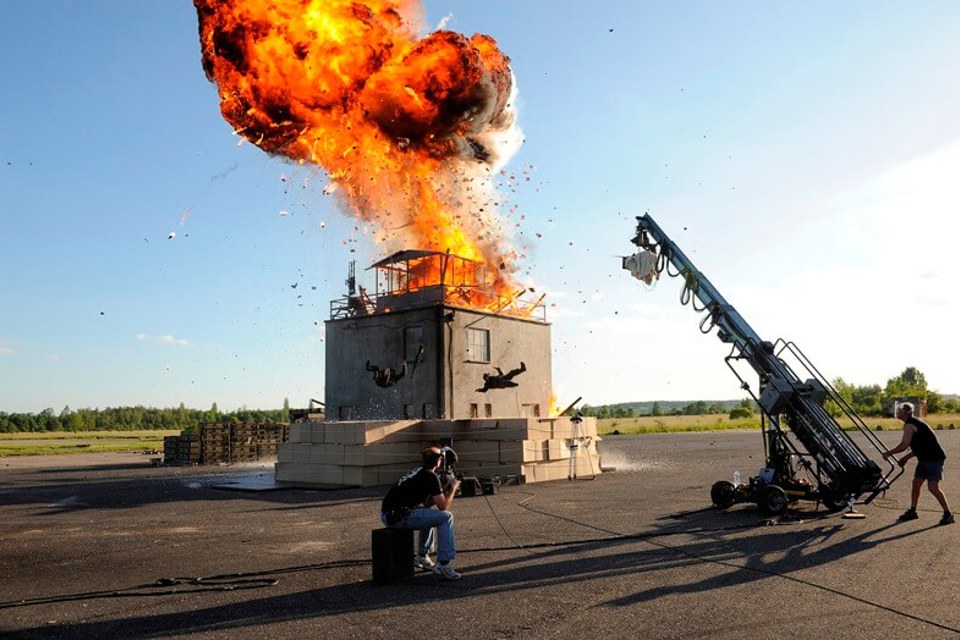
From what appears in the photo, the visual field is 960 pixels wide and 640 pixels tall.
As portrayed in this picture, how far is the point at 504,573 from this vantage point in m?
9.38

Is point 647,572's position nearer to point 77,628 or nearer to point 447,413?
point 77,628

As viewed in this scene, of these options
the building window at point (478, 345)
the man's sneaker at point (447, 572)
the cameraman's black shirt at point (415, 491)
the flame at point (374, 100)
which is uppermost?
the flame at point (374, 100)

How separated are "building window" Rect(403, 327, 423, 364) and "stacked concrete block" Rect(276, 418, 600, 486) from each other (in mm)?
3923

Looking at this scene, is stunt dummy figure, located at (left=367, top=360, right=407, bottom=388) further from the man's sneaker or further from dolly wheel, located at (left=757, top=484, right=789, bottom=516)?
the man's sneaker

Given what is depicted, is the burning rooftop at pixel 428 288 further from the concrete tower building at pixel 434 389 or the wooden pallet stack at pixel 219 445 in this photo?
the wooden pallet stack at pixel 219 445

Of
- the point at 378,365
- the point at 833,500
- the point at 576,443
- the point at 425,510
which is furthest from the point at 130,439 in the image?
the point at 425,510

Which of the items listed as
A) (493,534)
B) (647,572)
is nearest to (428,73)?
(493,534)

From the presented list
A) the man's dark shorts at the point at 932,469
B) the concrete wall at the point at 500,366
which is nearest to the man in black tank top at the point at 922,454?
the man's dark shorts at the point at 932,469

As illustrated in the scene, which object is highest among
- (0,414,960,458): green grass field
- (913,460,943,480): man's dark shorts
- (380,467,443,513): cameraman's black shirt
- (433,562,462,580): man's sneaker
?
(380,467,443,513): cameraman's black shirt

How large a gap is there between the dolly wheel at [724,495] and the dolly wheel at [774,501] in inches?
38.0

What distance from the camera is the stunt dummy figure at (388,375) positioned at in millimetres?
26969

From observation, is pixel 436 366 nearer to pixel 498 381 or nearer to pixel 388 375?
pixel 388 375

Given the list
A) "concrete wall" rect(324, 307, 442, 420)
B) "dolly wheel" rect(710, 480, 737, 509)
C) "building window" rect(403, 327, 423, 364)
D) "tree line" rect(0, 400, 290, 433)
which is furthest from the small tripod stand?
"tree line" rect(0, 400, 290, 433)

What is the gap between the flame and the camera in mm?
24625
